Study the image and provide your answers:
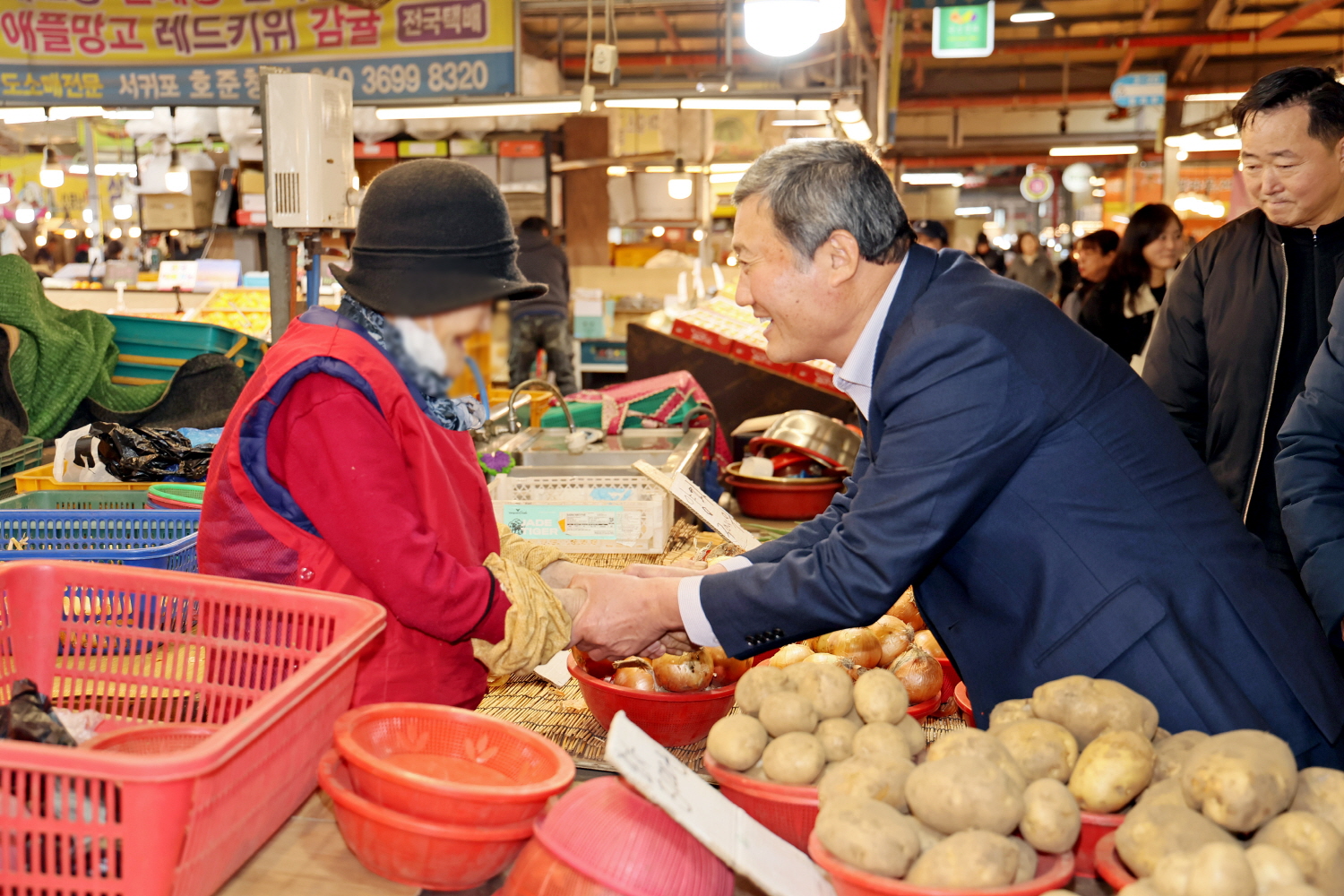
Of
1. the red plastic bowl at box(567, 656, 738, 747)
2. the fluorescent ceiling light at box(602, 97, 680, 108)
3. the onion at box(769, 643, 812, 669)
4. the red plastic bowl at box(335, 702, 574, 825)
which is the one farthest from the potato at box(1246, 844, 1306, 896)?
the fluorescent ceiling light at box(602, 97, 680, 108)

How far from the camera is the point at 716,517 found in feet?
9.04

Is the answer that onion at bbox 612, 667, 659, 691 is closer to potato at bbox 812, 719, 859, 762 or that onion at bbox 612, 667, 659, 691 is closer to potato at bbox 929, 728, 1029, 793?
potato at bbox 812, 719, 859, 762

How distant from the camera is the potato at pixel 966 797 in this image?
4.03 feet

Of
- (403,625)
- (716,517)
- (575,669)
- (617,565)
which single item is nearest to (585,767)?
(575,669)

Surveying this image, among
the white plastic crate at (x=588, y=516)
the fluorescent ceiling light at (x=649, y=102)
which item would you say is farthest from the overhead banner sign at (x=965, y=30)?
the white plastic crate at (x=588, y=516)

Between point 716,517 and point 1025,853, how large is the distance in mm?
1566

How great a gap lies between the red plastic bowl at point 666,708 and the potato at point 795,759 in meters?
0.49

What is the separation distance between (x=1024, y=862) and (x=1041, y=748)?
18cm

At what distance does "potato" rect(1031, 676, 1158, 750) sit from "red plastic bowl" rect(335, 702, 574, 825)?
2.07ft

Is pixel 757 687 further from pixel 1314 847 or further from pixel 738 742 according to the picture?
pixel 1314 847

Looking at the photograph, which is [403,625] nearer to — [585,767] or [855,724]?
[585,767]

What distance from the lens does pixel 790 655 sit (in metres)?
2.17

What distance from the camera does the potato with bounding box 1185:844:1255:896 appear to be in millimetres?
1093

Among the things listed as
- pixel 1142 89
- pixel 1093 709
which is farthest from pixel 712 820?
pixel 1142 89
